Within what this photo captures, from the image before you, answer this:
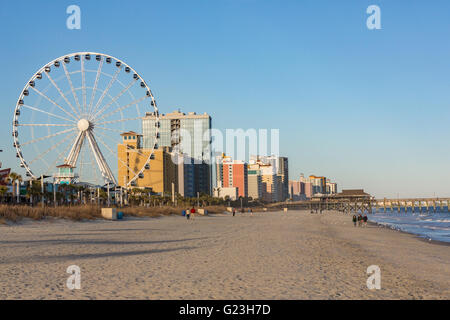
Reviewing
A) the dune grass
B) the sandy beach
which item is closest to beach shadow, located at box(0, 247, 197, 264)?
the sandy beach

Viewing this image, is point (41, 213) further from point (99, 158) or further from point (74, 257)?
point (99, 158)

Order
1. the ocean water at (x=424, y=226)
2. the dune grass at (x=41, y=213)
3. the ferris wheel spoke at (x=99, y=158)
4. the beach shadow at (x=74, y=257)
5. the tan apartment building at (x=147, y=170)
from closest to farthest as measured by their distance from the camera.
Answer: the beach shadow at (x=74, y=257) < the dune grass at (x=41, y=213) < the ocean water at (x=424, y=226) < the ferris wheel spoke at (x=99, y=158) < the tan apartment building at (x=147, y=170)

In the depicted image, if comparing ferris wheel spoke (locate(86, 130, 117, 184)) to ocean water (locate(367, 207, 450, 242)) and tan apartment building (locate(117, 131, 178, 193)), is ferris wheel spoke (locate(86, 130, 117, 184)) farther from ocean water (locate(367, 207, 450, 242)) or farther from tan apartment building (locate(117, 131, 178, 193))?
tan apartment building (locate(117, 131, 178, 193))

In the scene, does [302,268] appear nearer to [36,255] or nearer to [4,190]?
[36,255]

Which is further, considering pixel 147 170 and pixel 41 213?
pixel 147 170

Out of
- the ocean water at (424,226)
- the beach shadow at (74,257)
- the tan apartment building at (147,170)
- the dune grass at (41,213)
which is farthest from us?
the tan apartment building at (147,170)

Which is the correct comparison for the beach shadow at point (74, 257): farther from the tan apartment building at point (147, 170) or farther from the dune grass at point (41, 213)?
the tan apartment building at point (147, 170)

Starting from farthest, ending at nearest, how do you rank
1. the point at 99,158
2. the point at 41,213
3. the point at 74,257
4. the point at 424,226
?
the point at 99,158 → the point at 424,226 → the point at 41,213 → the point at 74,257

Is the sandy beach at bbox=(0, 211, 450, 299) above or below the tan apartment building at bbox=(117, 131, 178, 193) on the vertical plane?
below

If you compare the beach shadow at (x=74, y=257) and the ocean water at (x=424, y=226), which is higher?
the beach shadow at (x=74, y=257)

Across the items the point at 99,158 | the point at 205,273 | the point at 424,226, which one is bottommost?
the point at 424,226

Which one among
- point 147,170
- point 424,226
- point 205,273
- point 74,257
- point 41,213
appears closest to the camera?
point 205,273

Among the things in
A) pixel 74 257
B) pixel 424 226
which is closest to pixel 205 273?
pixel 74 257

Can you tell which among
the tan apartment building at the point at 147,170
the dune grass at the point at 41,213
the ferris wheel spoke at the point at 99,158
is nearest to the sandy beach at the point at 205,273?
the dune grass at the point at 41,213
